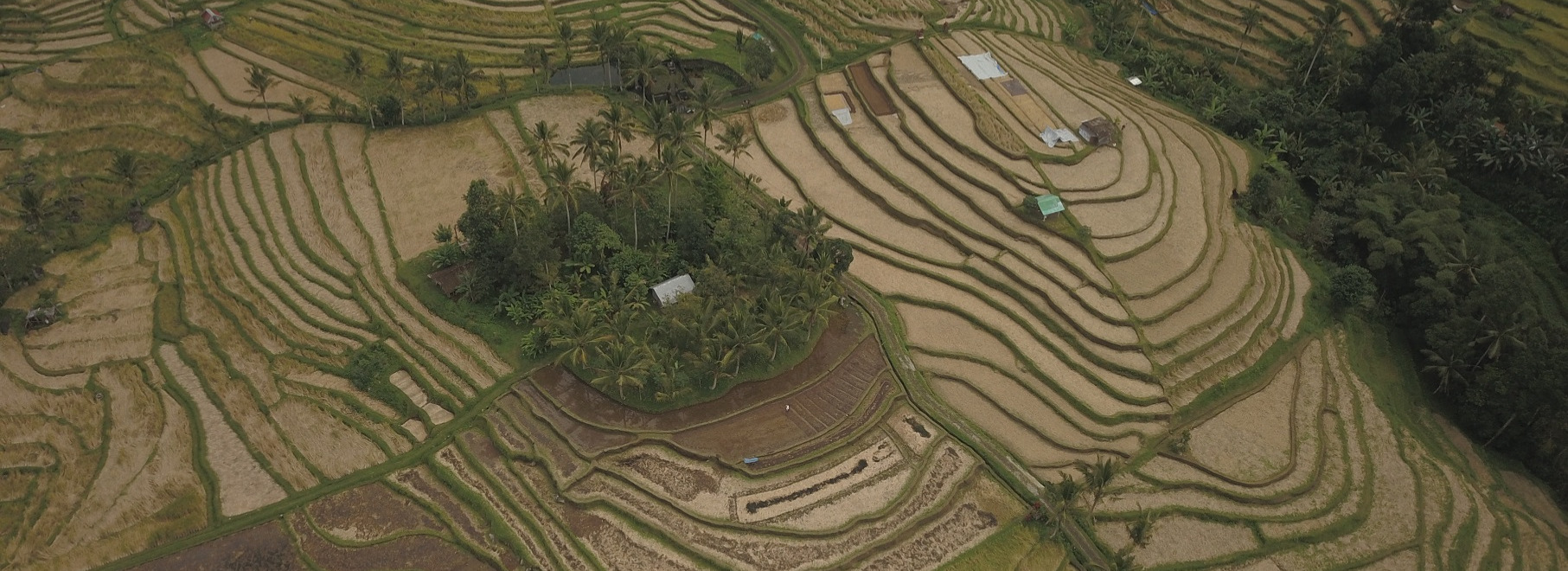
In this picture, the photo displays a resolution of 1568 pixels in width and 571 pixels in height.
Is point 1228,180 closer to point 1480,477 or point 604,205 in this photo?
point 1480,477

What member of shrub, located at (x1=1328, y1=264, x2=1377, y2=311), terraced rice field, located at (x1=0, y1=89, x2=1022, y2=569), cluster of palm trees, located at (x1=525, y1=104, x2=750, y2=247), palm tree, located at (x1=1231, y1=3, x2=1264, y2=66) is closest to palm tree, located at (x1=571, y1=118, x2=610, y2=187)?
cluster of palm trees, located at (x1=525, y1=104, x2=750, y2=247)

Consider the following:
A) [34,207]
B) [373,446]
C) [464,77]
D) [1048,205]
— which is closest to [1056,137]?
[1048,205]

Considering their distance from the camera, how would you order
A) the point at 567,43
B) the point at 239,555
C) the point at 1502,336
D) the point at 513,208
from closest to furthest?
the point at 239,555, the point at 1502,336, the point at 513,208, the point at 567,43

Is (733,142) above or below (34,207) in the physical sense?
below

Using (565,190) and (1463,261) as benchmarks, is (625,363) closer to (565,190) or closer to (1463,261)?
(565,190)

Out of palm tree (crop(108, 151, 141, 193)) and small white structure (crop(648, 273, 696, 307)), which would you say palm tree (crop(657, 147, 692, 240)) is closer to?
small white structure (crop(648, 273, 696, 307))

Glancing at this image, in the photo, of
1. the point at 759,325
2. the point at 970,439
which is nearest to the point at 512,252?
the point at 759,325
